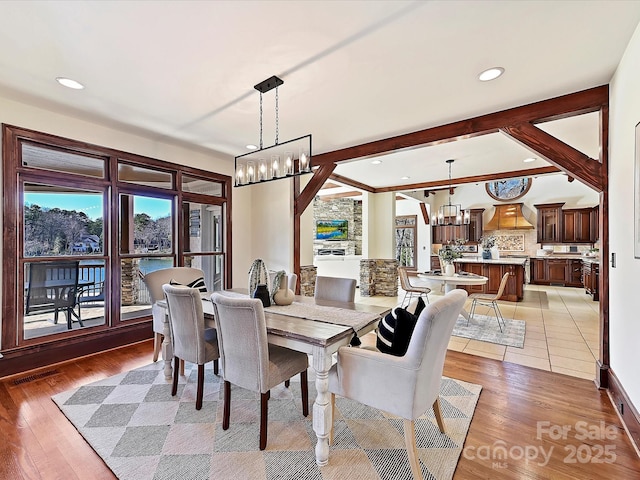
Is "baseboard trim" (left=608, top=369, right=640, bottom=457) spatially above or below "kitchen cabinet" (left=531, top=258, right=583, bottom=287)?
below

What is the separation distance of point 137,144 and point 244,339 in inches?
129

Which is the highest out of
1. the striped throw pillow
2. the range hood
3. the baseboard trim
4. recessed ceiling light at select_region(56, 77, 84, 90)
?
recessed ceiling light at select_region(56, 77, 84, 90)

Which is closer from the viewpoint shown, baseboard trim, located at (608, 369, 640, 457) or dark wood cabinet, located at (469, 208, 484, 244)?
baseboard trim, located at (608, 369, 640, 457)

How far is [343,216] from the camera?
970 cm

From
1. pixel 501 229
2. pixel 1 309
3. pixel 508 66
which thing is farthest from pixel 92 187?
pixel 501 229

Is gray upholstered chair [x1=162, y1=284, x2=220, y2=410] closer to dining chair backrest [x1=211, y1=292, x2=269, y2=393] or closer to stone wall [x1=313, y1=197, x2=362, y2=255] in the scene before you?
dining chair backrest [x1=211, y1=292, x2=269, y2=393]

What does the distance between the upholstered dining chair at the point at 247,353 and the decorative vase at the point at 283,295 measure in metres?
0.56

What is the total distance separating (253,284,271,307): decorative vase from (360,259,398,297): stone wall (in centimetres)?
507

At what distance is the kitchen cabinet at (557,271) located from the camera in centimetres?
827

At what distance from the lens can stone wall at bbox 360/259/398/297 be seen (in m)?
7.43

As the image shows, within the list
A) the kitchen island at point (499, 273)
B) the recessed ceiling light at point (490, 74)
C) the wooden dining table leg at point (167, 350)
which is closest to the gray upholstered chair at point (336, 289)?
the wooden dining table leg at point (167, 350)

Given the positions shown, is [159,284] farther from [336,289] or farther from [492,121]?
[492,121]

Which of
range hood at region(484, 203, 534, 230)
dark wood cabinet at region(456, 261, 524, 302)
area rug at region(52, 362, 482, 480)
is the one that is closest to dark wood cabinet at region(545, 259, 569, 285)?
range hood at region(484, 203, 534, 230)

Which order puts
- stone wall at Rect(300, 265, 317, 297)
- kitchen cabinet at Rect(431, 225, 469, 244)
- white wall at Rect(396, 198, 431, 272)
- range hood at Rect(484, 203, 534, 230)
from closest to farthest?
stone wall at Rect(300, 265, 317, 297)
range hood at Rect(484, 203, 534, 230)
kitchen cabinet at Rect(431, 225, 469, 244)
white wall at Rect(396, 198, 431, 272)
